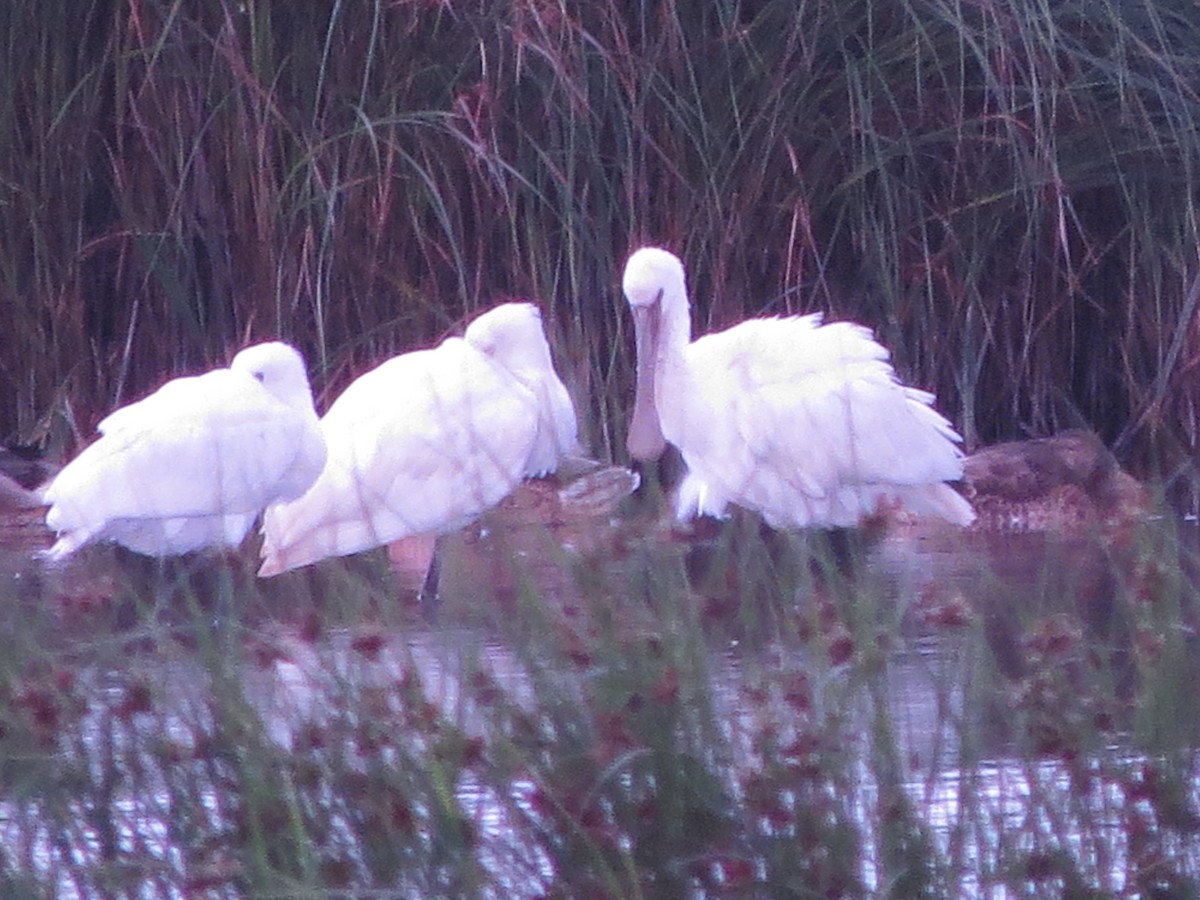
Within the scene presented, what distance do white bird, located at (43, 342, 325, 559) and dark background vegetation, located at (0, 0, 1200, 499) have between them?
112cm

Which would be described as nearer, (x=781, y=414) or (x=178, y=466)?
(x=178, y=466)

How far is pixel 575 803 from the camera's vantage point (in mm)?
2973

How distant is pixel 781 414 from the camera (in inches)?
320

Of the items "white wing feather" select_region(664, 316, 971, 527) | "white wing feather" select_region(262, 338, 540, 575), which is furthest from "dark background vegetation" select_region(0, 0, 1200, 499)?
"white wing feather" select_region(262, 338, 540, 575)

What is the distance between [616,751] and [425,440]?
14.3ft

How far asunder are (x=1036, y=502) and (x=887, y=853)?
6078 mm

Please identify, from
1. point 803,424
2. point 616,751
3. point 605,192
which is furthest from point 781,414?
point 616,751

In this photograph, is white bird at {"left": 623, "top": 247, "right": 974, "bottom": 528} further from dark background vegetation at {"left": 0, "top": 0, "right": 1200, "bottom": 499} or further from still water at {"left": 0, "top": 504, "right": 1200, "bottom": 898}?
still water at {"left": 0, "top": 504, "right": 1200, "bottom": 898}

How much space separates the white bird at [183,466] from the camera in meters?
7.18

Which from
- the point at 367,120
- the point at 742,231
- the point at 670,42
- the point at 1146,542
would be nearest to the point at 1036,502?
the point at 742,231

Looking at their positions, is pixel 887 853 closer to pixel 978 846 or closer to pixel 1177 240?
pixel 978 846

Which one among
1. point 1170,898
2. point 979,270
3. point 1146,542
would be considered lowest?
point 1170,898

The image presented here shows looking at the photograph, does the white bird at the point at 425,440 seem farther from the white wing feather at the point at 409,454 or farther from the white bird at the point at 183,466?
the white bird at the point at 183,466

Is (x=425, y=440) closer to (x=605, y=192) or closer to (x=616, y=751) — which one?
(x=605, y=192)
